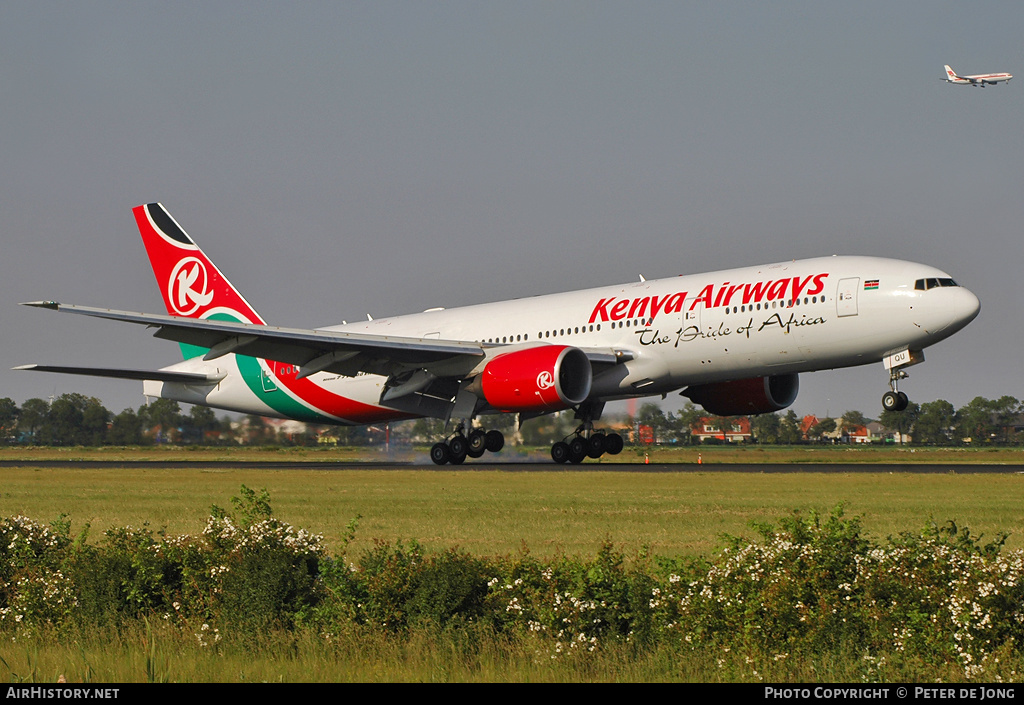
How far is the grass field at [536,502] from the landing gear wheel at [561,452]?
478cm

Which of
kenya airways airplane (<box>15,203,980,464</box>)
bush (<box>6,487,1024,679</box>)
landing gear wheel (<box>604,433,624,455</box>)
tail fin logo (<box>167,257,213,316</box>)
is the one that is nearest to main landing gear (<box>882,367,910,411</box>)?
kenya airways airplane (<box>15,203,980,464</box>)

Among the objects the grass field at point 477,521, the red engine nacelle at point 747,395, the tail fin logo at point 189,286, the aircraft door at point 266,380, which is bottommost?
the grass field at point 477,521

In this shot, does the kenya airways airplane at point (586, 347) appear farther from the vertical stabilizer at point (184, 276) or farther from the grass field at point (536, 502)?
the grass field at point (536, 502)

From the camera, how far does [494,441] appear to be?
38.0m

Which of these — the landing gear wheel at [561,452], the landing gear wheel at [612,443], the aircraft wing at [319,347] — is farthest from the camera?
the landing gear wheel at [612,443]

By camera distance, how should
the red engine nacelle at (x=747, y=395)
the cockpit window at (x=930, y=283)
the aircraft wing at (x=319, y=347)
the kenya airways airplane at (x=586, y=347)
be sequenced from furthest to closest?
the red engine nacelle at (x=747, y=395)
the aircraft wing at (x=319, y=347)
the kenya airways airplane at (x=586, y=347)
the cockpit window at (x=930, y=283)

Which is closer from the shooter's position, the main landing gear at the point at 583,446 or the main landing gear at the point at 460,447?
the main landing gear at the point at 460,447

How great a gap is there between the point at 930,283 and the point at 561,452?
42.5 feet

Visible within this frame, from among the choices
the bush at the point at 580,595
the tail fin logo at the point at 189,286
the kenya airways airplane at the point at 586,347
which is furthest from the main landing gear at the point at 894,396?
the tail fin logo at the point at 189,286

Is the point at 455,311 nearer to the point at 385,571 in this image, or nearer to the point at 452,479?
the point at 452,479

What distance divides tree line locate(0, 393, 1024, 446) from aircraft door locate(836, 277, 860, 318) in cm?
285

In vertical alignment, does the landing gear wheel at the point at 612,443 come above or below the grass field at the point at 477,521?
above

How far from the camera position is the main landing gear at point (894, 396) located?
30503mm
